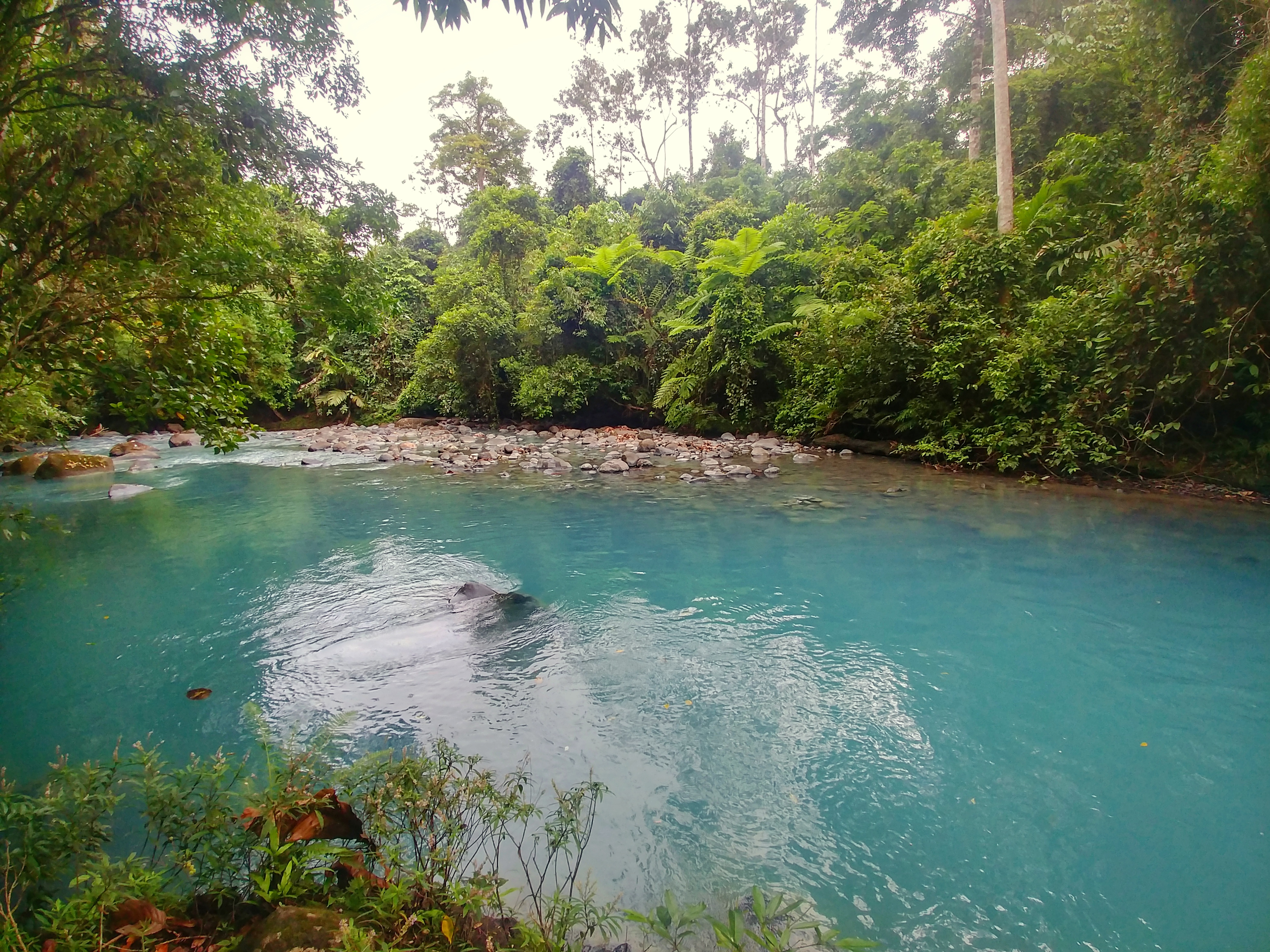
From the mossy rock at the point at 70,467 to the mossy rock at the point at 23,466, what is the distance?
0.54ft

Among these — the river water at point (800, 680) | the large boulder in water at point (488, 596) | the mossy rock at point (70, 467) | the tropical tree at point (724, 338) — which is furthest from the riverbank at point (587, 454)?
the large boulder in water at point (488, 596)

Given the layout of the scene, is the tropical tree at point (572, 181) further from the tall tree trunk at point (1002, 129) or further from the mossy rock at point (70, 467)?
the mossy rock at point (70, 467)

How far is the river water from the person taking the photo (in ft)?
7.97

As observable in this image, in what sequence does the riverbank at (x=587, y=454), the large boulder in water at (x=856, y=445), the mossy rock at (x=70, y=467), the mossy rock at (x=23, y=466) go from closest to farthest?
the riverbank at (x=587, y=454)
the mossy rock at (x=70, y=467)
the mossy rock at (x=23, y=466)
the large boulder in water at (x=856, y=445)

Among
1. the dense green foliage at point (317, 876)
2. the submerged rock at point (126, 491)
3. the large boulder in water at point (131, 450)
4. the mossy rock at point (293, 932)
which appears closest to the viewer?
the mossy rock at point (293, 932)

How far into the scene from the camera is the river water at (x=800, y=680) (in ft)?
7.97

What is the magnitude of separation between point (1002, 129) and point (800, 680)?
1176 cm

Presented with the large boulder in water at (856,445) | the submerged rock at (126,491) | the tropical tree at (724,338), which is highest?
the tropical tree at (724,338)

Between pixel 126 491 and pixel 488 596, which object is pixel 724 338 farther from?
pixel 126 491

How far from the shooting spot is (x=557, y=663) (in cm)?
423

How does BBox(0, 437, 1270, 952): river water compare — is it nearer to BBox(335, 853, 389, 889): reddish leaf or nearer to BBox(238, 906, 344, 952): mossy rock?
BBox(335, 853, 389, 889): reddish leaf

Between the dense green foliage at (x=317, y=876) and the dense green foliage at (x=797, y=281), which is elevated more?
the dense green foliage at (x=797, y=281)

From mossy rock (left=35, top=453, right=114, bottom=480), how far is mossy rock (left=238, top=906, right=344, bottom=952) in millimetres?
12584

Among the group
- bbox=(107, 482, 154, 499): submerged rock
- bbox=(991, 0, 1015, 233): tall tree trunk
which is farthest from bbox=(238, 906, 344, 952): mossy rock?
bbox=(991, 0, 1015, 233): tall tree trunk
